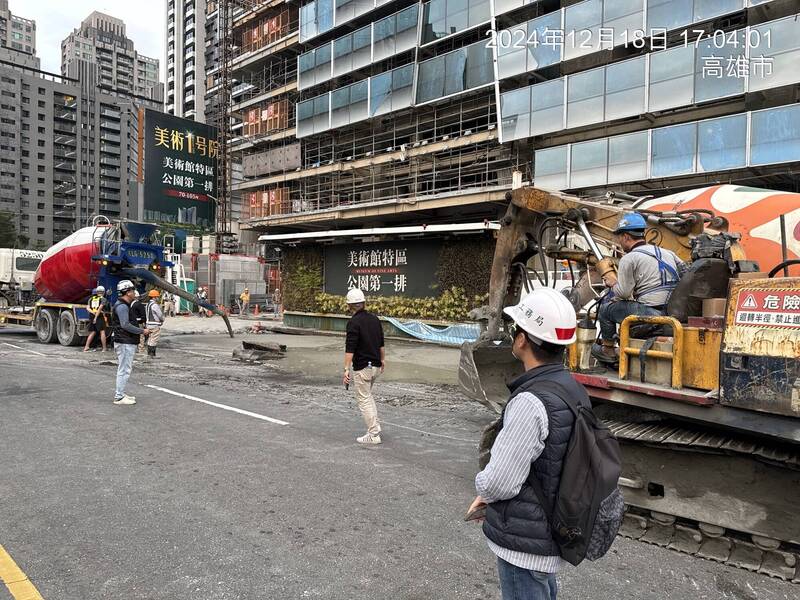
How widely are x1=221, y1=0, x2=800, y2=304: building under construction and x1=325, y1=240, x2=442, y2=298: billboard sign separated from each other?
132 centimetres

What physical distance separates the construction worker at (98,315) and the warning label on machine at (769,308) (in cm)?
1619

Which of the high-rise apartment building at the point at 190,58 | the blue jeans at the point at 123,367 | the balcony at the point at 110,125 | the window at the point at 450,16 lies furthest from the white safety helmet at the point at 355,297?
the balcony at the point at 110,125

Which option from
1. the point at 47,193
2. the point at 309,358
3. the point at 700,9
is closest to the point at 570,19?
the point at 700,9

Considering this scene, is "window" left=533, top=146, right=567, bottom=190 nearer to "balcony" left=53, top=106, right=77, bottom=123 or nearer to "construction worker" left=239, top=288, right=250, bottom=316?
"construction worker" left=239, top=288, right=250, bottom=316

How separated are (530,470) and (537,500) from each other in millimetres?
111

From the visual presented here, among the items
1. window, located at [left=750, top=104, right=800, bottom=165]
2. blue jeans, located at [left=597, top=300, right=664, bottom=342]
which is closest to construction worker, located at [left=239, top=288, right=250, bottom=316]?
window, located at [left=750, top=104, right=800, bottom=165]

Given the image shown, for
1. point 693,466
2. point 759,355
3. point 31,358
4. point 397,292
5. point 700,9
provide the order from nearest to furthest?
point 759,355
point 693,466
point 31,358
point 700,9
point 397,292

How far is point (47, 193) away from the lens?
357 ft

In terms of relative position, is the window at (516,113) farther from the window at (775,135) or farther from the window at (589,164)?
the window at (775,135)

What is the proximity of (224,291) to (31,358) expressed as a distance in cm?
2580

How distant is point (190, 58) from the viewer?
9306cm

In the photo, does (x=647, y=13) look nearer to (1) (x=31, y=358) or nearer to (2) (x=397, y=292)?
(2) (x=397, y=292)

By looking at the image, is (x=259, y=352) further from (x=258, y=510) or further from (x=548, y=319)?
(x=548, y=319)

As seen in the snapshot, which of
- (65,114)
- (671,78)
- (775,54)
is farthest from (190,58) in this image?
(775,54)
